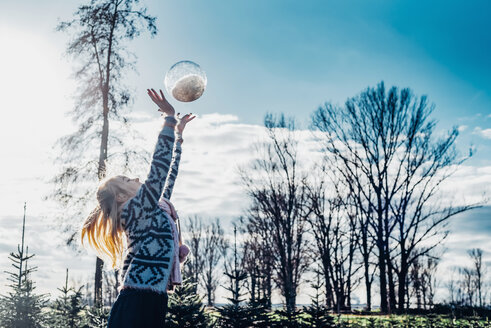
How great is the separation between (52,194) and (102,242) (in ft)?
43.3

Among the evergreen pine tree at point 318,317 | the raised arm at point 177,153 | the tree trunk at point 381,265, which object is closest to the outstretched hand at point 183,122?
the raised arm at point 177,153

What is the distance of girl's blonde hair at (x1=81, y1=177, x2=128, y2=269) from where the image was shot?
112 inches

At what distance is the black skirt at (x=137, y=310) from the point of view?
2445 mm

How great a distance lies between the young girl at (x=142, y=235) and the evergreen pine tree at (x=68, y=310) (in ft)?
37.1

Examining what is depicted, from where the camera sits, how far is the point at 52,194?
14875mm

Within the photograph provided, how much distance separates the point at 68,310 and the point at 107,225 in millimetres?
12167

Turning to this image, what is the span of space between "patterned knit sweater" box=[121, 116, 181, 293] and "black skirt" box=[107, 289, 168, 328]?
46mm

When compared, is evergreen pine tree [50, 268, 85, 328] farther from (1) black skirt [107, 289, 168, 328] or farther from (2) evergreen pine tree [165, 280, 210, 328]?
(1) black skirt [107, 289, 168, 328]

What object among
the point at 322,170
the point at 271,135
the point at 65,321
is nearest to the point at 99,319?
the point at 65,321

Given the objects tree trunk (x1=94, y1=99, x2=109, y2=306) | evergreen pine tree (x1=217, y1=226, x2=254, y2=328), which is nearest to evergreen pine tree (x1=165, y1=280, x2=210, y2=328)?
evergreen pine tree (x1=217, y1=226, x2=254, y2=328)

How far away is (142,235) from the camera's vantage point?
268cm

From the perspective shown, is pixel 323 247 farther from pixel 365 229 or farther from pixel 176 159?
pixel 176 159

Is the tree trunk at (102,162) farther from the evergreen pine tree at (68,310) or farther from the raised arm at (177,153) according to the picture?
the raised arm at (177,153)

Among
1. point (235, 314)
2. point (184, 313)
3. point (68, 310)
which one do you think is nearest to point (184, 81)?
point (184, 313)
